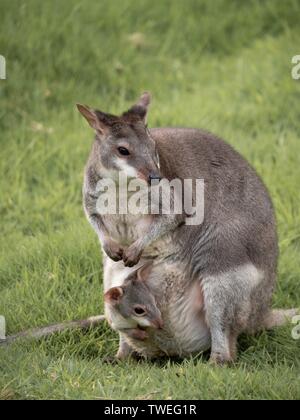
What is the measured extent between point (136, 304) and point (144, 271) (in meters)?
0.24

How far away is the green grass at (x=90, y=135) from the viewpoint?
5324 mm

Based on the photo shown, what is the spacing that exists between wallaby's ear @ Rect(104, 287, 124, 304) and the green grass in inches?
14.5

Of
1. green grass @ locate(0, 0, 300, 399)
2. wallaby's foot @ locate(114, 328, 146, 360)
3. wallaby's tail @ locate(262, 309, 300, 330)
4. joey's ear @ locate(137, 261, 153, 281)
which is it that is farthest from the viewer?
wallaby's tail @ locate(262, 309, 300, 330)

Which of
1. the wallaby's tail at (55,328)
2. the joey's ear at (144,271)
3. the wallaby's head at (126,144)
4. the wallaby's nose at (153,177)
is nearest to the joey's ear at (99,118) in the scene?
the wallaby's head at (126,144)

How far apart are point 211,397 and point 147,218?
118 cm

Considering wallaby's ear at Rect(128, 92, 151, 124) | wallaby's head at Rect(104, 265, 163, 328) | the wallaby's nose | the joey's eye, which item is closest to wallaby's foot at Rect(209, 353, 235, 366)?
wallaby's head at Rect(104, 265, 163, 328)

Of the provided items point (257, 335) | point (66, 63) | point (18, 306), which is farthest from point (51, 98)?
point (257, 335)

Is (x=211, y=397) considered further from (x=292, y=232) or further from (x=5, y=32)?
(x=5, y=32)

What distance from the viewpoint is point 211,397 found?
502 centimetres

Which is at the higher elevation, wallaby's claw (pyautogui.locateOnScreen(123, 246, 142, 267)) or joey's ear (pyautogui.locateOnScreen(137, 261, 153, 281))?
wallaby's claw (pyautogui.locateOnScreen(123, 246, 142, 267))

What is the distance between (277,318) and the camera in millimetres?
6109

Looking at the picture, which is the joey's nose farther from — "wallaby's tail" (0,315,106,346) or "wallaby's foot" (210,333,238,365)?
"wallaby's tail" (0,315,106,346)

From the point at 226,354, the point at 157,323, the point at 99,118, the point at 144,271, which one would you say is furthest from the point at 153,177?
the point at 226,354

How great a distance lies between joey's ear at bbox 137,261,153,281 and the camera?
5.80 meters
